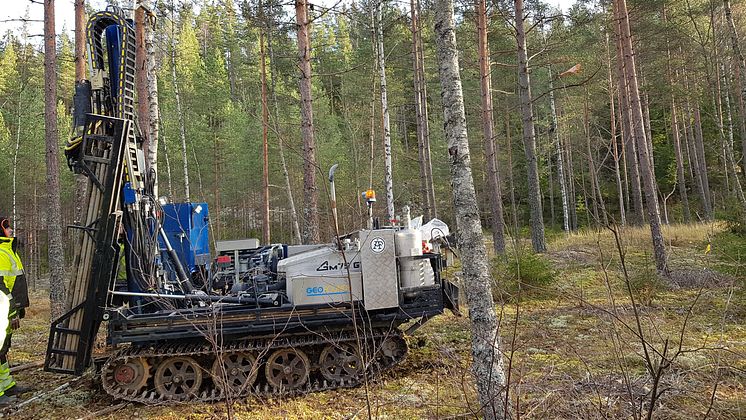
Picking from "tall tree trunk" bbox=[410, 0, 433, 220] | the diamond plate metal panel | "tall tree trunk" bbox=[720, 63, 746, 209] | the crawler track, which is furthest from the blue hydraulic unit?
"tall tree trunk" bbox=[720, 63, 746, 209]

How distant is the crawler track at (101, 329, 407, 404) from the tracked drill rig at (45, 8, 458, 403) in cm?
1

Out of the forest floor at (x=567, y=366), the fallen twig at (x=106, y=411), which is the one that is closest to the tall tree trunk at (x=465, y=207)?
the forest floor at (x=567, y=366)

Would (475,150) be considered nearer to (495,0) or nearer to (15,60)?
(495,0)

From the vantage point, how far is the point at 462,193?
150 inches

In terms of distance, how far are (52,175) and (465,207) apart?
32.8ft

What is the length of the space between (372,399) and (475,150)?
21.7 metres

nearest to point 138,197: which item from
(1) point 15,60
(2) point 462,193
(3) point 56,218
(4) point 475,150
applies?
(2) point 462,193

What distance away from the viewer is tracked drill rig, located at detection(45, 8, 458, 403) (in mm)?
5047

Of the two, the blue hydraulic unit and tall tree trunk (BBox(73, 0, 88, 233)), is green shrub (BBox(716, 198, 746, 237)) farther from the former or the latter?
tall tree trunk (BBox(73, 0, 88, 233))

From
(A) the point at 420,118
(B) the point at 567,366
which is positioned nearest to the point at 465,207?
(B) the point at 567,366

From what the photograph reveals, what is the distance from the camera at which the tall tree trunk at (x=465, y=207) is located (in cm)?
370

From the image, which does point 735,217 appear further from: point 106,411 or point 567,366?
point 106,411

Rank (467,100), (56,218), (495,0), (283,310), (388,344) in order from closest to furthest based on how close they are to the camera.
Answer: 1. (283,310)
2. (388,344)
3. (56,218)
4. (495,0)
5. (467,100)

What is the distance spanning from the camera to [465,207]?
3.80 metres
